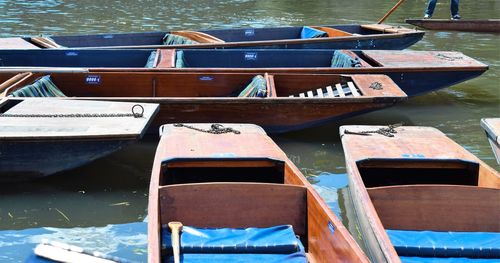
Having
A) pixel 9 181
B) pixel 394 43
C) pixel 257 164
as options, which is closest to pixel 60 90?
pixel 9 181

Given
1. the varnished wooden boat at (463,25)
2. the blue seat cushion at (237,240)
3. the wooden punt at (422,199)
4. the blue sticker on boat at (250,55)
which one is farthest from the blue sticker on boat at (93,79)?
the varnished wooden boat at (463,25)

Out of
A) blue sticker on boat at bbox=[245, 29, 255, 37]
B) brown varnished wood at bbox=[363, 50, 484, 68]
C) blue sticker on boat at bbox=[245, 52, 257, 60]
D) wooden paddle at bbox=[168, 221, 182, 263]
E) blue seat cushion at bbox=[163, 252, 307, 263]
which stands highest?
brown varnished wood at bbox=[363, 50, 484, 68]

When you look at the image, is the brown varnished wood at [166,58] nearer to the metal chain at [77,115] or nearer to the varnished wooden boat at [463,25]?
the metal chain at [77,115]

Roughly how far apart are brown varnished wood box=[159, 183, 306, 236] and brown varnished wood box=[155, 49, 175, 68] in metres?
3.61

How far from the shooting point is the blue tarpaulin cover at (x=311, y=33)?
10116 mm

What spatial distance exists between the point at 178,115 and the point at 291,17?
12.5 m

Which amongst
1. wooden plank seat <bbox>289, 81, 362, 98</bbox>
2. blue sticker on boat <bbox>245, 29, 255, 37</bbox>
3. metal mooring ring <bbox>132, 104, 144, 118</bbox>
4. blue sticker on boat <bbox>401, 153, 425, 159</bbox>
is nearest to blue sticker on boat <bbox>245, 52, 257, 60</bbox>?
wooden plank seat <bbox>289, 81, 362, 98</bbox>

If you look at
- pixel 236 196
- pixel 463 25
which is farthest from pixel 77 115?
pixel 463 25

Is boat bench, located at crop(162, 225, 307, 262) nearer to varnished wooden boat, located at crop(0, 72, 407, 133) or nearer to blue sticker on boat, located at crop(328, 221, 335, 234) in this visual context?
blue sticker on boat, located at crop(328, 221, 335, 234)

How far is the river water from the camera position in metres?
5.06

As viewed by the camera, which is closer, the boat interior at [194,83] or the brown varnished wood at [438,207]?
the brown varnished wood at [438,207]

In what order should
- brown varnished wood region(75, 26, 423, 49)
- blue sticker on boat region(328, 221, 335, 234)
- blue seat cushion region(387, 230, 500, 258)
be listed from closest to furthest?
blue sticker on boat region(328, 221, 335, 234) < blue seat cushion region(387, 230, 500, 258) < brown varnished wood region(75, 26, 423, 49)

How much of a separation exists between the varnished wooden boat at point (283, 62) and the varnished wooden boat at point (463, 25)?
7184mm

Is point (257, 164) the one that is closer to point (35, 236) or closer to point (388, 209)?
point (388, 209)
